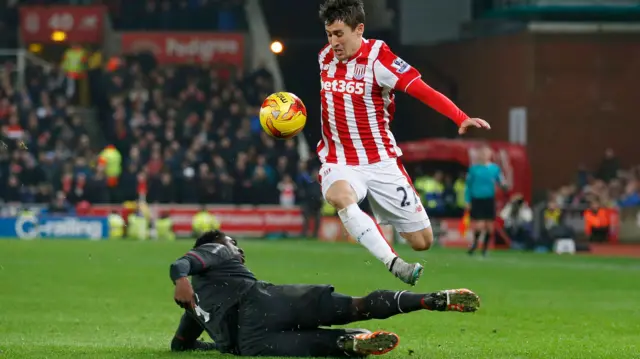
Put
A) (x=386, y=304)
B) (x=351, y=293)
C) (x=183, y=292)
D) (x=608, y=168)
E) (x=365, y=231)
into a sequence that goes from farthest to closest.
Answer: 1. (x=608, y=168)
2. (x=351, y=293)
3. (x=365, y=231)
4. (x=386, y=304)
5. (x=183, y=292)

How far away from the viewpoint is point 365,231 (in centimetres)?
993

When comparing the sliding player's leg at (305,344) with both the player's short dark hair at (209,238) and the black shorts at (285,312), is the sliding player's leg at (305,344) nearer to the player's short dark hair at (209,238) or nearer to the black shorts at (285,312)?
the black shorts at (285,312)

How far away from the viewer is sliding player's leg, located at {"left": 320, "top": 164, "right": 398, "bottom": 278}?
9812 mm

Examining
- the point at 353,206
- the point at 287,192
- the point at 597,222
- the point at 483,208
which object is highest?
the point at 353,206

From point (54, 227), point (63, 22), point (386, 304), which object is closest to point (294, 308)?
point (386, 304)

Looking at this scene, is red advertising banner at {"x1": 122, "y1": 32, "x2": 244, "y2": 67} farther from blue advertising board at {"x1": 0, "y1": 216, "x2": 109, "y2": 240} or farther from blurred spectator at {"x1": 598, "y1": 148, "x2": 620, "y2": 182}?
blurred spectator at {"x1": 598, "y1": 148, "x2": 620, "y2": 182}

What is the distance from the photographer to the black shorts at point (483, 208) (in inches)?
926

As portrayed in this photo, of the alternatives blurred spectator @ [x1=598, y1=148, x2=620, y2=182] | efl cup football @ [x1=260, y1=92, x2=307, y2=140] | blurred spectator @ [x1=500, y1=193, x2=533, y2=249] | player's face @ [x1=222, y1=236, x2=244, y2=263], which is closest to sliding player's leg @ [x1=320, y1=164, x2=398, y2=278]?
efl cup football @ [x1=260, y1=92, x2=307, y2=140]

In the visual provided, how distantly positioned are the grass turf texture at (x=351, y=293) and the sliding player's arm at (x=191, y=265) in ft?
2.42

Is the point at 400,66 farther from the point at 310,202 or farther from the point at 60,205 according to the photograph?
the point at 310,202

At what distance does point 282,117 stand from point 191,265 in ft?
6.00

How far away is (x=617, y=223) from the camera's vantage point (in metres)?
28.0

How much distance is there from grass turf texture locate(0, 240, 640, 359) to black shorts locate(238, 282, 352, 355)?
42cm

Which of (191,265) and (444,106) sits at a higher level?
(444,106)
